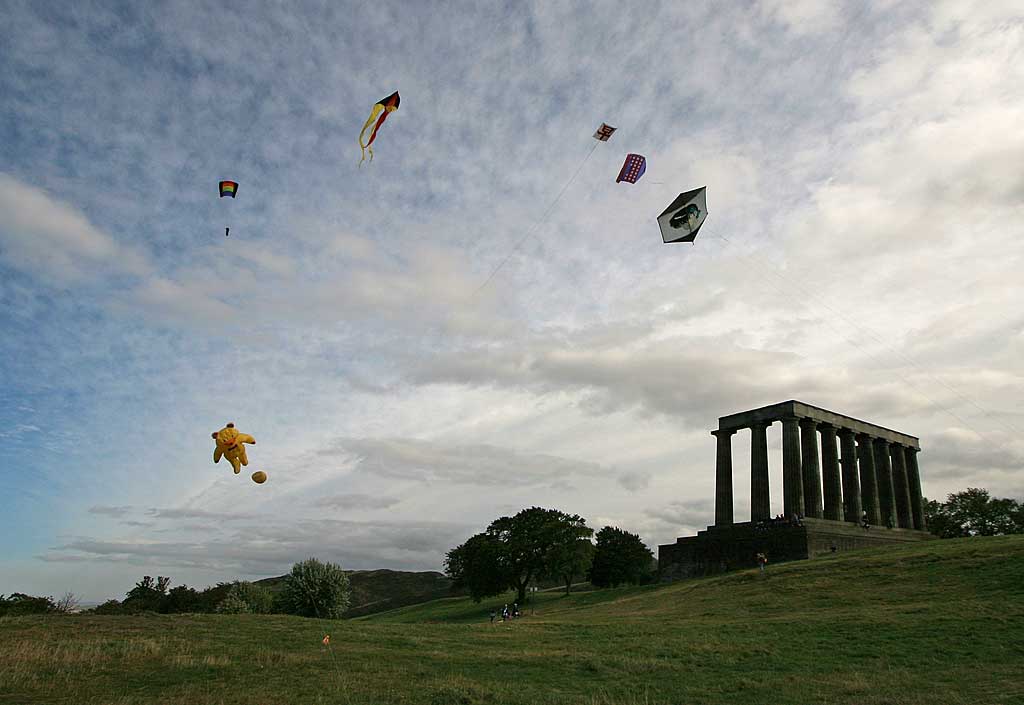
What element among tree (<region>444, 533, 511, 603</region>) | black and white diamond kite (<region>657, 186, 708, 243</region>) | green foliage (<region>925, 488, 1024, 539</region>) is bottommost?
tree (<region>444, 533, 511, 603</region>)

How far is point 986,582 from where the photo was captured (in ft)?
121

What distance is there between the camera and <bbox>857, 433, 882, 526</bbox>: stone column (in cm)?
7594

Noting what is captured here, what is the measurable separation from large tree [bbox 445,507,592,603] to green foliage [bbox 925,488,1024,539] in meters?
44.0

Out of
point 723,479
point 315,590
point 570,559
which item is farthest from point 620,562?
point 315,590

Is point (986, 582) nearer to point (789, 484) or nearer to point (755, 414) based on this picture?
point (789, 484)

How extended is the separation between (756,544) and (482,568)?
31167mm

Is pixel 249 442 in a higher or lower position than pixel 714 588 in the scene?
higher

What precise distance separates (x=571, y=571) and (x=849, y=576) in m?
36.9

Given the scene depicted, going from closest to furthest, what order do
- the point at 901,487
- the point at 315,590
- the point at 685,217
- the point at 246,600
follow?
1. the point at 685,217
2. the point at 315,590
3. the point at 246,600
4. the point at 901,487

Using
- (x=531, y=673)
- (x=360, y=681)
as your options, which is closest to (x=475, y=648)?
(x=531, y=673)

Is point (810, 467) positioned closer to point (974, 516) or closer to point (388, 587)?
point (974, 516)

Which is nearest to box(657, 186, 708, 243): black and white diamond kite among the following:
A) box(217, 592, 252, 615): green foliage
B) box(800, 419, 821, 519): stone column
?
box(800, 419, 821, 519): stone column

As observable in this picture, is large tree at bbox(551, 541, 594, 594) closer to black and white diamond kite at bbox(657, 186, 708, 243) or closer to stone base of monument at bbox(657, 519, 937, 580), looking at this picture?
stone base of monument at bbox(657, 519, 937, 580)

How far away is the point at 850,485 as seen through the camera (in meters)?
74.4
